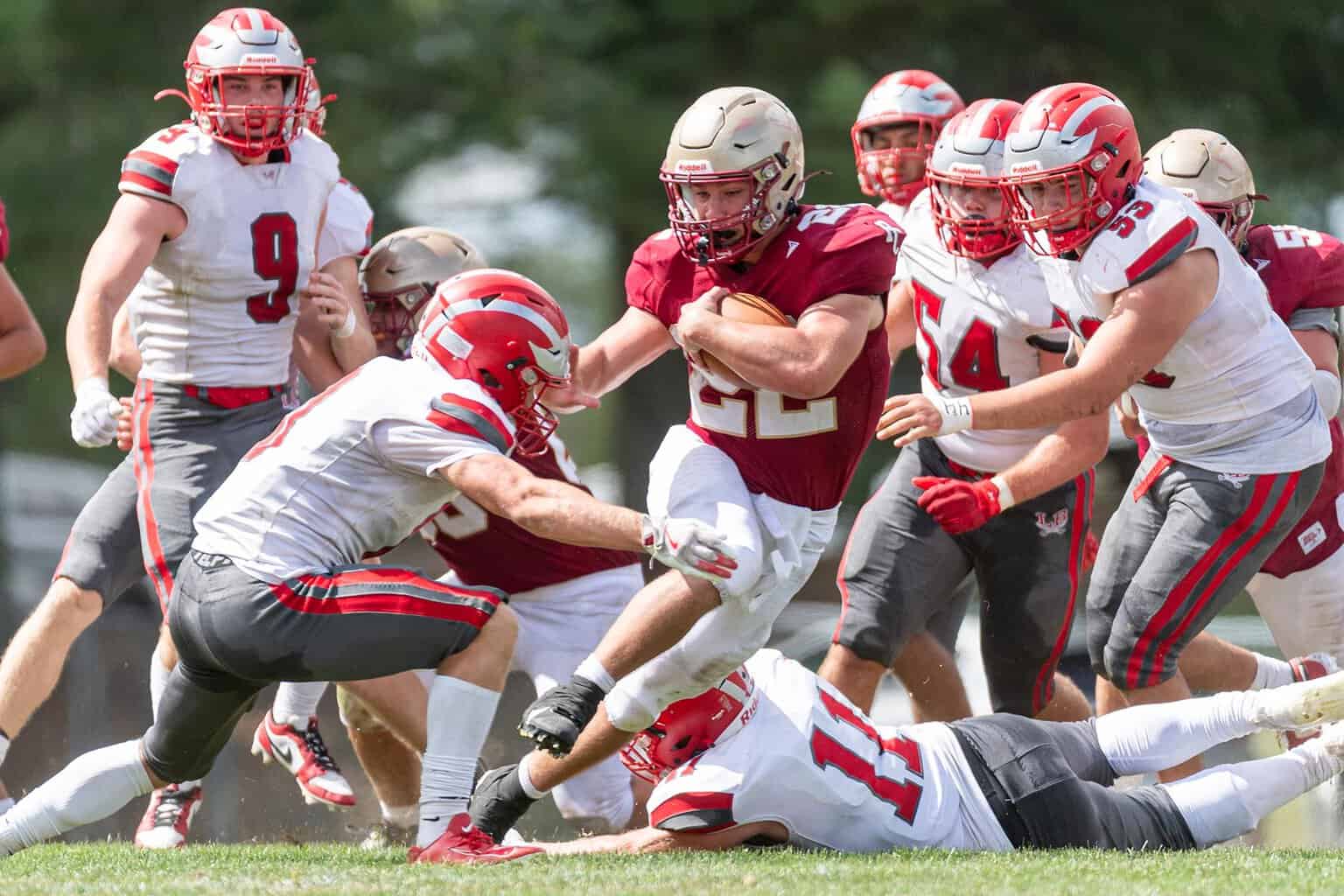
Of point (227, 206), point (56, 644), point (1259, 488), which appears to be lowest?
point (56, 644)

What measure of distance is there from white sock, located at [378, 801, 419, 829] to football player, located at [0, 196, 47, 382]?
5.23 ft

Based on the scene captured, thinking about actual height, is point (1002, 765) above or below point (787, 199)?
below

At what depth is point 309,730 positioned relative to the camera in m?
5.50

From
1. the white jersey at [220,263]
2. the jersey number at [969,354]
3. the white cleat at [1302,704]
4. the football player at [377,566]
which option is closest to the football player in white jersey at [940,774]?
the white cleat at [1302,704]

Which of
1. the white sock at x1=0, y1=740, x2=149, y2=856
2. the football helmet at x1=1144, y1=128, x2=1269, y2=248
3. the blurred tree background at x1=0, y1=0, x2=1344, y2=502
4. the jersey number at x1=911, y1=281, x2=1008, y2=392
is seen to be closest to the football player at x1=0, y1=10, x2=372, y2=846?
the white sock at x1=0, y1=740, x2=149, y2=856

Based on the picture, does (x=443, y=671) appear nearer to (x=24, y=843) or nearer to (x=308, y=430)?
(x=308, y=430)

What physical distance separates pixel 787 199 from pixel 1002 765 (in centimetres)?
140

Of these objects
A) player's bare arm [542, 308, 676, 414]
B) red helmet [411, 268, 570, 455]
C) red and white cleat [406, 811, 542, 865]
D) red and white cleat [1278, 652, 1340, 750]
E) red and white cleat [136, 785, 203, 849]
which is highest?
red helmet [411, 268, 570, 455]

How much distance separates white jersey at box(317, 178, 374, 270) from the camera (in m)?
5.48

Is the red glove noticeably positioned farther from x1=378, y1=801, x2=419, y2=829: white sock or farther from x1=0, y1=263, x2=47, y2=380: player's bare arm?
x1=0, y1=263, x2=47, y2=380: player's bare arm

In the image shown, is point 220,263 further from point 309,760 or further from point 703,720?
point 703,720

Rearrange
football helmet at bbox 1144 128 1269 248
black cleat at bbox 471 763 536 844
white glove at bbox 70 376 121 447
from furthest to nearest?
football helmet at bbox 1144 128 1269 248 → white glove at bbox 70 376 121 447 → black cleat at bbox 471 763 536 844

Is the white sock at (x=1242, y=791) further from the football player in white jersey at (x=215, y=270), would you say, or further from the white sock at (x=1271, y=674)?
the football player in white jersey at (x=215, y=270)

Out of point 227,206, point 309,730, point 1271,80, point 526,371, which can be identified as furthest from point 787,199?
point 1271,80
